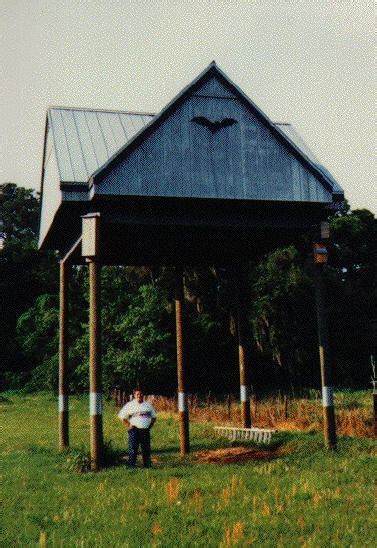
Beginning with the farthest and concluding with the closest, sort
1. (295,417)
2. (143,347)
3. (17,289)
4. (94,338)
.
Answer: (17,289), (143,347), (295,417), (94,338)

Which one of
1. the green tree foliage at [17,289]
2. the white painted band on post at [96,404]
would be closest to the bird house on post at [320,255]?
the white painted band on post at [96,404]

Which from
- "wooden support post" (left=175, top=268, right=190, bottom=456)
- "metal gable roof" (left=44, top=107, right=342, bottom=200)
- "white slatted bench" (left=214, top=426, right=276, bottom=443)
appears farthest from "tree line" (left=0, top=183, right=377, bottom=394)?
"metal gable roof" (left=44, top=107, right=342, bottom=200)

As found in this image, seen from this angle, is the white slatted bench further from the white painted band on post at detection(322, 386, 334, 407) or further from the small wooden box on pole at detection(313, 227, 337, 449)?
the white painted band on post at detection(322, 386, 334, 407)

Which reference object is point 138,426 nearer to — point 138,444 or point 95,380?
point 138,444

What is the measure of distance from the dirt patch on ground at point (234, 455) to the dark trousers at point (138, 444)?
141 centimetres

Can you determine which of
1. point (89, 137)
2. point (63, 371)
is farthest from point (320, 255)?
point (63, 371)

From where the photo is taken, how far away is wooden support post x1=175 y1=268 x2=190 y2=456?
16664 mm

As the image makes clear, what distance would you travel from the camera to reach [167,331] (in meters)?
43.5

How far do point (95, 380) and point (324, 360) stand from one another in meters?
5.18

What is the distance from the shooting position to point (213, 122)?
15.0 metres

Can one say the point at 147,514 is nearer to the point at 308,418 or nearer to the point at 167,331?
the point at 308,418

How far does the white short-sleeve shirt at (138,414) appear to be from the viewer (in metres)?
14.3

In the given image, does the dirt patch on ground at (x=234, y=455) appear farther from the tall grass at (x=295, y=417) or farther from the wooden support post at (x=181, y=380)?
the tall grass at (x=295, y=417)

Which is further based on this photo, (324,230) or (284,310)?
(284,310)
